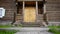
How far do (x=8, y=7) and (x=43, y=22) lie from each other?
3889 millimetres

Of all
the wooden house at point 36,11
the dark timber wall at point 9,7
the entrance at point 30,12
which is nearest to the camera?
the wooden house at point 36,11

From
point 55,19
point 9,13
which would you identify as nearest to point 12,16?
point 9,13

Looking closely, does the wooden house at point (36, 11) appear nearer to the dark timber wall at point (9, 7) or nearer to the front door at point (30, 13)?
the dark timber wall at point (9, 7)

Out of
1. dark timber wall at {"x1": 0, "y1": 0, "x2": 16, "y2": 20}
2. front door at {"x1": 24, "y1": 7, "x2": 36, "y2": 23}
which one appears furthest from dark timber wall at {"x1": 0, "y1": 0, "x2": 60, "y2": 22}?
front door at {"x1": 24, "y1": 7, "x2": 36, "y2": 23}

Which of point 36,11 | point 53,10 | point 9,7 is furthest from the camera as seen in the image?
point 9,7

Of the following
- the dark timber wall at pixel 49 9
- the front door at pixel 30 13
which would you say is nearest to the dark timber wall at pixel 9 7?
the dark timber wall at pixel 49 9

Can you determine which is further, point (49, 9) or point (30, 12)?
point (30, 12)

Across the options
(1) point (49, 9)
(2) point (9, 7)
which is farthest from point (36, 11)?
(2) point (9, 7)

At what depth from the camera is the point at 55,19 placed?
17.0 meters

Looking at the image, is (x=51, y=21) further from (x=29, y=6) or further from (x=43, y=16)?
(x=29, y=6)

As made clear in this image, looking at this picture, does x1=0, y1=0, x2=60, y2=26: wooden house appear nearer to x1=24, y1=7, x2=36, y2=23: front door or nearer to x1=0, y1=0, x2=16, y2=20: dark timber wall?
x1=0, y1=0, x2=16, y2=20: dark timber wall

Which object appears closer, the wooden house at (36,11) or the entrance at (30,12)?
the wooden house at (36,11)

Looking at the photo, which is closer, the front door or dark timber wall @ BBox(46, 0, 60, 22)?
dark timber wall @ BBox(46, 0, 60, 22)

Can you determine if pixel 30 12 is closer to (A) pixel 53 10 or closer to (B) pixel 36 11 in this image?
(B) pixel 36 11
